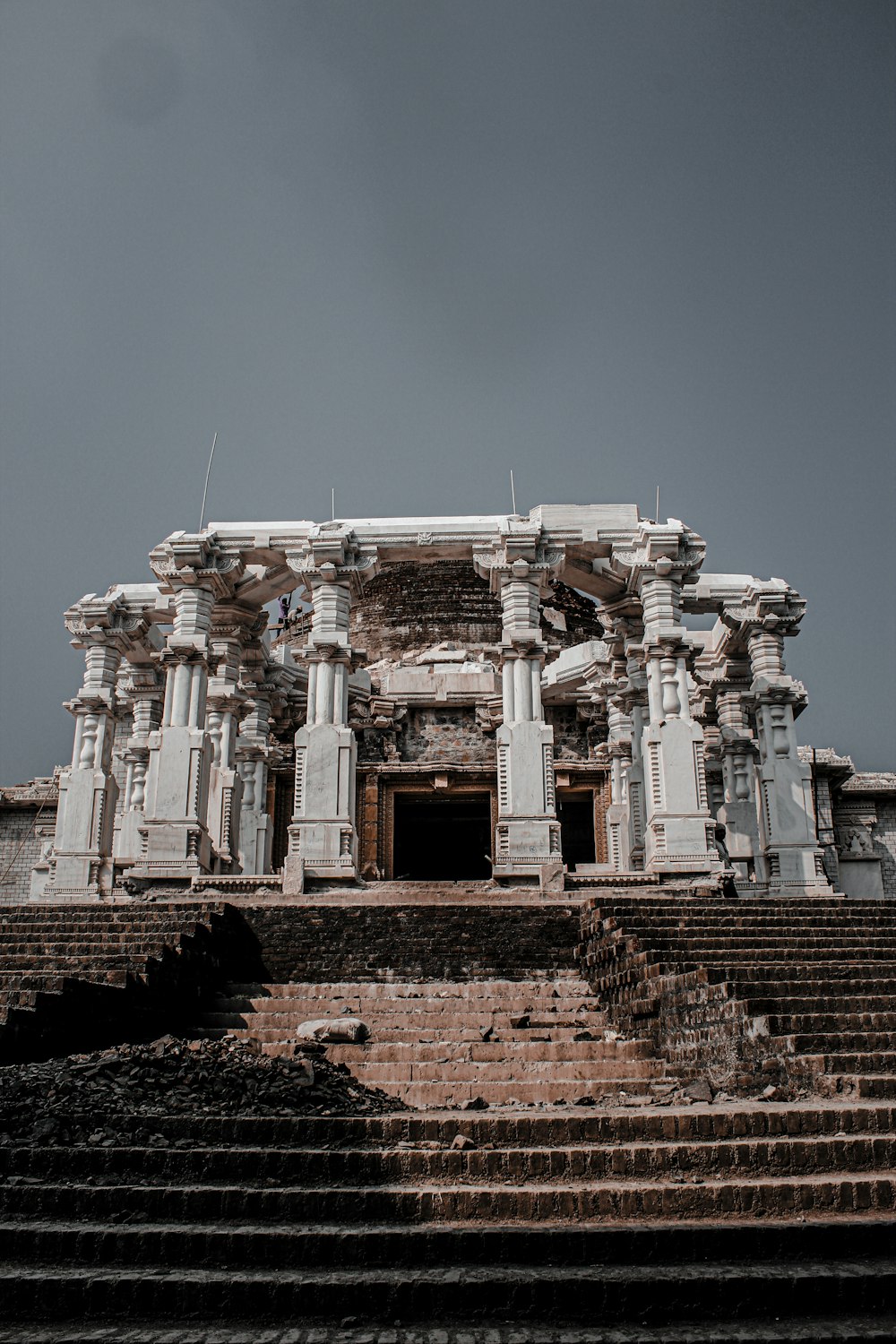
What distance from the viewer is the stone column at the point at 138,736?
78.6 feet

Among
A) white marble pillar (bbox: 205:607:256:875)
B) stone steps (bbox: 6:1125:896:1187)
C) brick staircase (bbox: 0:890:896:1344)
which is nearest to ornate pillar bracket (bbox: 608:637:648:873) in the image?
white marble pillar (bbox: 205:607:256:875)

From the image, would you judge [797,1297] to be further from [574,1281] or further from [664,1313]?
[574,1281]

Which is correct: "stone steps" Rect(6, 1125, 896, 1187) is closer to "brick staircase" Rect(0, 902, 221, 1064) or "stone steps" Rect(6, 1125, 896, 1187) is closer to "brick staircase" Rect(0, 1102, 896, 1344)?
"brick staircase" Rect(0, 1102, 896, 1344)

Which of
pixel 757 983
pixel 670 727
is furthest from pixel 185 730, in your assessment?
pixel 757 983

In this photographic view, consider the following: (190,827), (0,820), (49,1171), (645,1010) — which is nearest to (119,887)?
(190,827)

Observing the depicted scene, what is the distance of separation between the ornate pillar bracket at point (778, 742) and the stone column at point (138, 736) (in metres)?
11.6

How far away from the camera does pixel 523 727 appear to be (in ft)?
59.8

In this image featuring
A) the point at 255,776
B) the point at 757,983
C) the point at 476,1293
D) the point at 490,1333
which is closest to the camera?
the point at 490,1333

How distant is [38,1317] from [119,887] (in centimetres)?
1684

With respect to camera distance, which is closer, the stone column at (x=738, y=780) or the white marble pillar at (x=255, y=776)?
the stone column at (x=738, y=780)

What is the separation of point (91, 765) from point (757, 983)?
14.6m

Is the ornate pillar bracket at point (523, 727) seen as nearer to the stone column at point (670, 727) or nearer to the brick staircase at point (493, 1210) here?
the stone column at point (670, 727)

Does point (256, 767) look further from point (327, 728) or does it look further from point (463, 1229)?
point (463, 1229)

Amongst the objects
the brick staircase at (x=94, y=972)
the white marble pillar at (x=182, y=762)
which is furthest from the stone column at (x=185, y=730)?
the brick staircase at (x=94, y=972)
